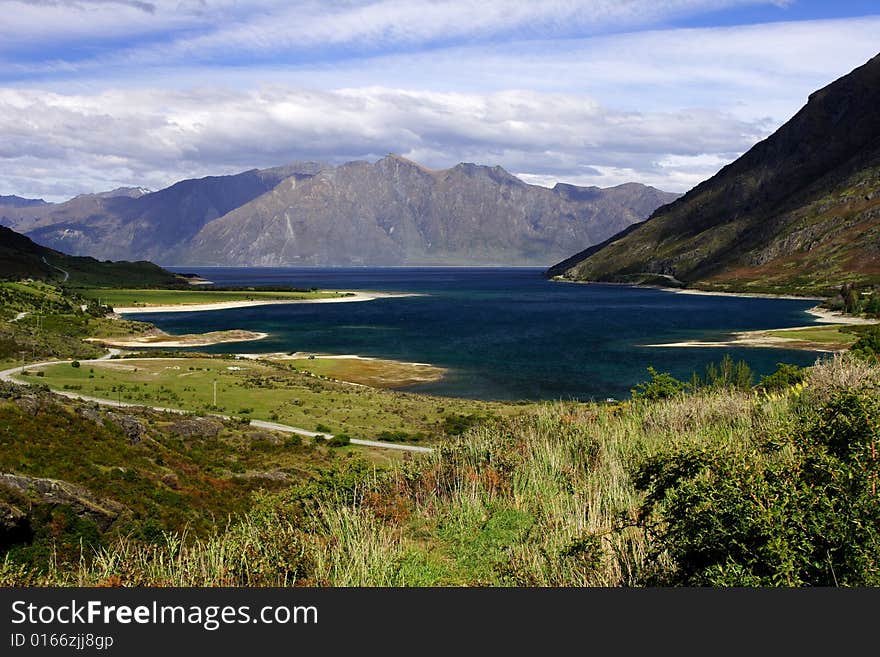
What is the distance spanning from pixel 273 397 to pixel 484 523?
57211mm

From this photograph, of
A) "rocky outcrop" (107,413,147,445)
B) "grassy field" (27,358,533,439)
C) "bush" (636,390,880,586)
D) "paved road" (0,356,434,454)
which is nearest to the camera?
"bush" (636,390,880,586)

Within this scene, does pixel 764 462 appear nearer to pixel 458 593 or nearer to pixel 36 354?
pixel 458 593

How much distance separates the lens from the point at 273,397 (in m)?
73.0

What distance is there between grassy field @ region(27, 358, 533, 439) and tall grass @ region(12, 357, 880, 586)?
30454mm

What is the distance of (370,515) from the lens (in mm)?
20062

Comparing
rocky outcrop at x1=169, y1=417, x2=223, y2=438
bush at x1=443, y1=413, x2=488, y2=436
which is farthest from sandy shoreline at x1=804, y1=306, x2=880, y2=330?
rocky outcrop at x1=169, y1=417, x2=223, y2=438

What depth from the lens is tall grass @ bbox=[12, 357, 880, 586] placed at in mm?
13688

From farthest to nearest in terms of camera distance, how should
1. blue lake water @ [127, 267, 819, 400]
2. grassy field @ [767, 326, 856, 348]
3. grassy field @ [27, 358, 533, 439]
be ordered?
grassy field @ [767, 326, 856, 348], blue lake water @ [127, 267, 819, 400], grassy field @ [27, 358, 533, 439]

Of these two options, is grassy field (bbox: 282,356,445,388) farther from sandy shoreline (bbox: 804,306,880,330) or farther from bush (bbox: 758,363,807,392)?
sandy shoreline (bbox: 804,306,880,330)

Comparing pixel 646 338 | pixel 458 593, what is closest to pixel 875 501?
pixel 458 593

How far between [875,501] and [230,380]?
7773cm

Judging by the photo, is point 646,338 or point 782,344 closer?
point 782,344

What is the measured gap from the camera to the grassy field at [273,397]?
63.4 m

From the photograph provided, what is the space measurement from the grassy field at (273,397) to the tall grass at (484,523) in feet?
99.9
